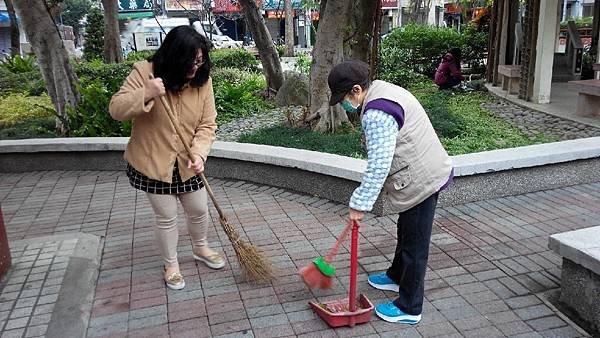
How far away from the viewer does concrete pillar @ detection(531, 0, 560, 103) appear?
8336mm

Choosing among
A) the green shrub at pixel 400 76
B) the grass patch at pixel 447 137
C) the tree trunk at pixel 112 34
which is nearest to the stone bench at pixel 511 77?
the grass patch at pixel 447 137

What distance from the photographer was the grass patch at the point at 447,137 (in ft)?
19.3

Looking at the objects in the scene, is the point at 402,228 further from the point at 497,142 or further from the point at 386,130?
the point at 497,142

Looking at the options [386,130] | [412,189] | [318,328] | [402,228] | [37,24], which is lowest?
[318,328]

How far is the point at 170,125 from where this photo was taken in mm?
3111

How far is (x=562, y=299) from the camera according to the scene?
120 inches

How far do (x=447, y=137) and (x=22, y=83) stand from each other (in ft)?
39.4

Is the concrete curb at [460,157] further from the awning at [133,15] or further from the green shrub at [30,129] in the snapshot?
the awning at [133,15]

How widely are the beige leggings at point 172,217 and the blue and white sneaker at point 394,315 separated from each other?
132 cm

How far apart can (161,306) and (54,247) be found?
4.52ft

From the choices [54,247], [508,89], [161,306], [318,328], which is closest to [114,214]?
[54,247]

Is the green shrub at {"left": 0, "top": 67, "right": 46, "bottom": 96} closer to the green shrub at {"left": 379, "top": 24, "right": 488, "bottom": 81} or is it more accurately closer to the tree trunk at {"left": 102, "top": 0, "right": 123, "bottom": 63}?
the tree trunk at {"left": 102, "top": 0, "right": 123, "bottom": 63}

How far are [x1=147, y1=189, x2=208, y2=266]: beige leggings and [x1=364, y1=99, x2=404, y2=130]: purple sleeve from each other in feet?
4.54

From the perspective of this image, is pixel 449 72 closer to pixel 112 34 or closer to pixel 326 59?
pixel 326 59
